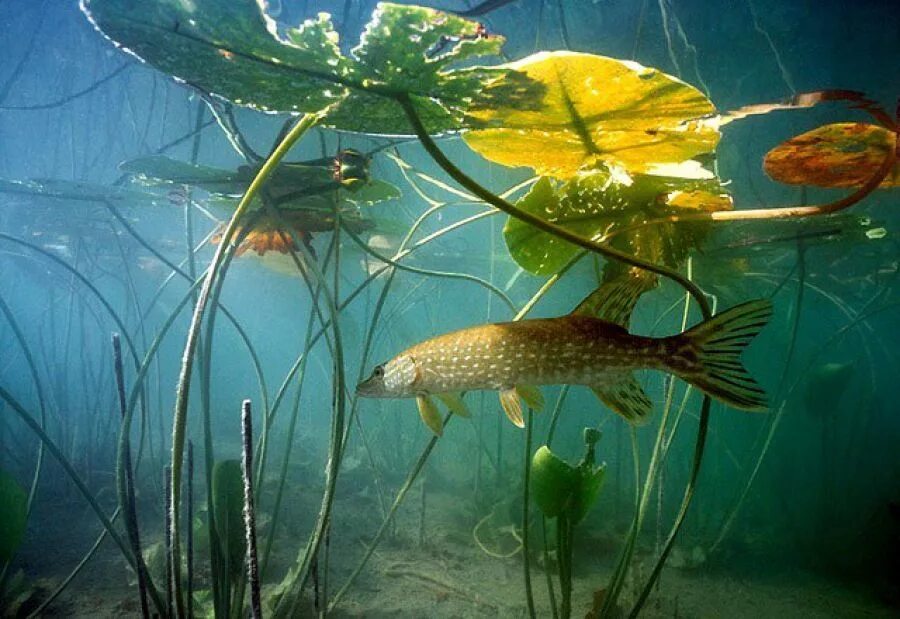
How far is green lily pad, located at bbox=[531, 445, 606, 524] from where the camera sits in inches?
119

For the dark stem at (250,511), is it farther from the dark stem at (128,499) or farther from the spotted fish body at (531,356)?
the dark stem at (128,499)

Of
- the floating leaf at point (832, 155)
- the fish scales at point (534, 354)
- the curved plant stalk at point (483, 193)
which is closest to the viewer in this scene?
the curved plant stalk at point (483, 193)

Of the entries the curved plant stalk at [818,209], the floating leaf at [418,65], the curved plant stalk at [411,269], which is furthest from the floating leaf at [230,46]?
the curved plant stalk at [818,209]

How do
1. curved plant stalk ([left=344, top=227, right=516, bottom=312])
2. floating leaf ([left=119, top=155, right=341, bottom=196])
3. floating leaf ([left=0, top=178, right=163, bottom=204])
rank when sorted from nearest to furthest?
curved plant stalk ([left=344, top=227, right=516, bottom=312]) → floating leaf ([left=119, top=155, right=341, bottom=196]) → floating leaf ([left=0, top=178, right=163, bottom=204])

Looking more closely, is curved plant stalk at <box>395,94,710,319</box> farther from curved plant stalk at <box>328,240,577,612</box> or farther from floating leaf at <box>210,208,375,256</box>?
floating leaf at <box>210,208,375,256</box>

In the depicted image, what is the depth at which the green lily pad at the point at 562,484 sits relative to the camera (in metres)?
3.03

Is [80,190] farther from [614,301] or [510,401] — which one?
[614,301]

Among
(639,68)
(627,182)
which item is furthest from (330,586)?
(639,68)

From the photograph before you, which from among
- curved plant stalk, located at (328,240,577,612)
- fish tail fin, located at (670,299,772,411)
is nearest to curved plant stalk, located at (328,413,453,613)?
curved plant stalk, located at (328,240,577,612)

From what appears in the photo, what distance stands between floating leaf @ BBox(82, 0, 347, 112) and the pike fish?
→ 132 centimetres

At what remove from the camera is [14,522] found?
3.86m

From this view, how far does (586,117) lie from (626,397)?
4.41 ft

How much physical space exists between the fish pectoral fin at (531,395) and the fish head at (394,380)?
1.76 ft

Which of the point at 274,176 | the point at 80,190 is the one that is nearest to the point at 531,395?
the point at 274,176
